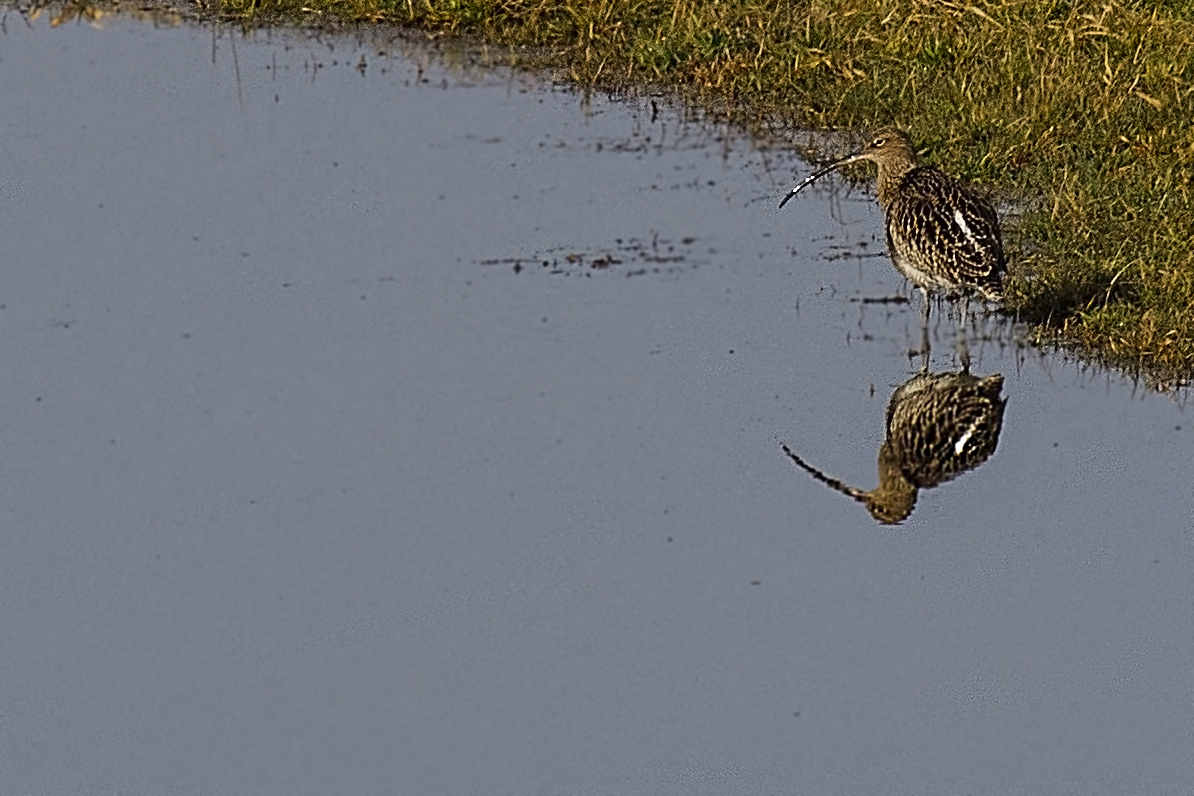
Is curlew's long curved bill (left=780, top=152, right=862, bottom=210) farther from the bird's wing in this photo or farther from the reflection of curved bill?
the reflection of curved bill

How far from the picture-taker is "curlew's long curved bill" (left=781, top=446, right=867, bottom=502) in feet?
31.3

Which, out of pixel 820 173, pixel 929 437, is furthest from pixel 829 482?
pixel 820 173

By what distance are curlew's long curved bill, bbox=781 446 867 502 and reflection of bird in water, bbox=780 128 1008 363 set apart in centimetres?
141

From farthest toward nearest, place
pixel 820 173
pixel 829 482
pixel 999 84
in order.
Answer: pixel 999 84
pixel 820 173
pixel 829 482

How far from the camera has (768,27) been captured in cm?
1486

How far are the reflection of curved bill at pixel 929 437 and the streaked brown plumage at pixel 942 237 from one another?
455 mm

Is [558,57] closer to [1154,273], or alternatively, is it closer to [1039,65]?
[1039,65]

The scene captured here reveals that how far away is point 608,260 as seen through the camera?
39.3 feet

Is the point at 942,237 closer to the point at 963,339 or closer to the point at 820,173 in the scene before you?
the point at 963,339

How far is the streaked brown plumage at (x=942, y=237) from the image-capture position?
10867mm

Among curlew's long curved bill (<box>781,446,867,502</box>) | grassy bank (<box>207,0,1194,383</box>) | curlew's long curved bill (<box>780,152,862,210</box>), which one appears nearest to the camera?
curlew's long curved bill (<box>781,446,867,502</box>)

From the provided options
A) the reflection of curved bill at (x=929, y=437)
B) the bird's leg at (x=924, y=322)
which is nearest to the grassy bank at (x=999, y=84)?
the bird's leg at (x=924, y=322)

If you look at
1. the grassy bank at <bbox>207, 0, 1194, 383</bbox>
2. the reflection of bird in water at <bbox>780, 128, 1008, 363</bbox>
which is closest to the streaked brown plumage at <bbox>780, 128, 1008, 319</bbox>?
the reflection of bird in water at <bbox>780, 128, 1008, 363</bbox>

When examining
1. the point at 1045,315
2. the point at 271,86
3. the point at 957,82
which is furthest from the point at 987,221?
the point at 271,86
